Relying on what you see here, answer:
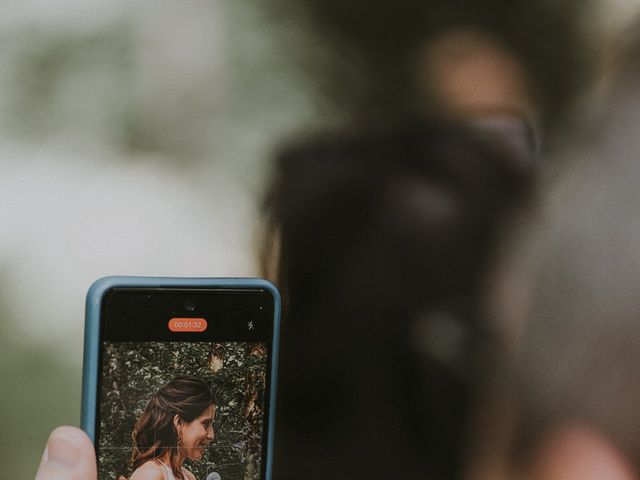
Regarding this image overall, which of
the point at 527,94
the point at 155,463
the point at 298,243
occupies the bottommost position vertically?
the point at 155,463

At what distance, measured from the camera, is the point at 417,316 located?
1.44ft

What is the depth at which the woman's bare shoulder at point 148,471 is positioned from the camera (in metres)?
0.37

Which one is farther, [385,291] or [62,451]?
[385,291]

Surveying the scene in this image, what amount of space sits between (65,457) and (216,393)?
83 mm

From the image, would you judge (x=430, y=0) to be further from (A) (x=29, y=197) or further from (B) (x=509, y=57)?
(A) (x=29, y=197)

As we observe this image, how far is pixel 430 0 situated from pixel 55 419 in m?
0.33

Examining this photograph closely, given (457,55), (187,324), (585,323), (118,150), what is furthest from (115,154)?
(585,323)

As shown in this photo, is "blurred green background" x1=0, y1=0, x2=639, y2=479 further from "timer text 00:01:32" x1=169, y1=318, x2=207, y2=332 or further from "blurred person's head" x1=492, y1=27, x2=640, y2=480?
"blurred person's head" x1=492, y1=27, x2=640, y2=480

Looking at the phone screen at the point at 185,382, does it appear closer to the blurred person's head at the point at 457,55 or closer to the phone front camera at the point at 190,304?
the phone front camera at the point at 190,304

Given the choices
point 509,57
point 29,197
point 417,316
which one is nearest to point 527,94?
point 509,57

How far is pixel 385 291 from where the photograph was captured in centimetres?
44

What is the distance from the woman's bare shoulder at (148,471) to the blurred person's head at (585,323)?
238 mm

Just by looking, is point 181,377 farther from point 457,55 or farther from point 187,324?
point 457,55

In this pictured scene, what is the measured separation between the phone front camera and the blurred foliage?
20 mm
